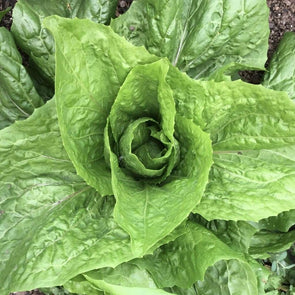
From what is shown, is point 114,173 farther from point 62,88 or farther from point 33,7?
point 33,7

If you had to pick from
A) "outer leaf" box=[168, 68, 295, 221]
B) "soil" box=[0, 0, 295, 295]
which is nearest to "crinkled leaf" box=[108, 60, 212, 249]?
"outer leaf" box=[168, 68, 295, 221]

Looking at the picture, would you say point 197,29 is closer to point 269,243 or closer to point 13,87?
point 13,87

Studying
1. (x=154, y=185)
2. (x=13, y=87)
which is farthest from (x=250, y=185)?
(x=13, y=87)

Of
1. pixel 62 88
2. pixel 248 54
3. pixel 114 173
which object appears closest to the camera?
pixel 62 88

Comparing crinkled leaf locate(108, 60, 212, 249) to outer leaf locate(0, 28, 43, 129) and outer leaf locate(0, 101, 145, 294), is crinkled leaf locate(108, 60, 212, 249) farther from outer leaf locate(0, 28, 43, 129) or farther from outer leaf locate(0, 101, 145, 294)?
outer leaf locate(0, 28, 43, 129)

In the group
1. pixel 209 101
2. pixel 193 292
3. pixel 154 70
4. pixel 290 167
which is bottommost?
pixel 193 292

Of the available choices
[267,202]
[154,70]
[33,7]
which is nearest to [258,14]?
[154,70]
